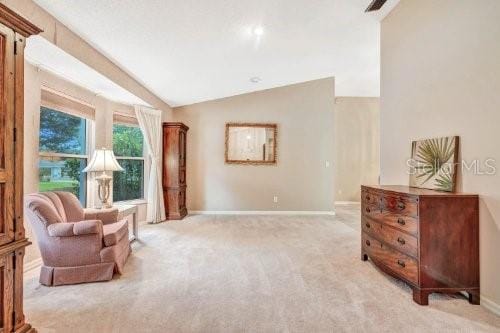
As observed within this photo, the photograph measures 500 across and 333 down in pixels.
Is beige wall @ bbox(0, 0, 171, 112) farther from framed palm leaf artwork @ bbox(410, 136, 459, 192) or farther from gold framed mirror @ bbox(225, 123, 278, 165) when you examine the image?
framed palm leaf artwork @ bbox(410, 136, 459, 192)

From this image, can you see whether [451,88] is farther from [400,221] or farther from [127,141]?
[127,141]

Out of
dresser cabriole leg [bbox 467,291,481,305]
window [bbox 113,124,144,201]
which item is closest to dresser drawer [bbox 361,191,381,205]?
dresser cabriole leg [bbox 467,291,481,305]

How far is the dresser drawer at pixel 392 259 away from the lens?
7.13ft

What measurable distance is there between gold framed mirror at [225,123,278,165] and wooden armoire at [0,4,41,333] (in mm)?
4460

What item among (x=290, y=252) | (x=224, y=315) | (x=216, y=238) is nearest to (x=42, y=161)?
(x=216, y=238)

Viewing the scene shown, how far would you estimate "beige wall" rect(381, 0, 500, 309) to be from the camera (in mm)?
2025

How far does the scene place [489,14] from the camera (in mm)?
2041

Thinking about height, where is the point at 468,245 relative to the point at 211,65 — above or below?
below

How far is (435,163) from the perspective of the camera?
100 inches

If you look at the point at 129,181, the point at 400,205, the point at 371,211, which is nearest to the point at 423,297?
the point at 400,205

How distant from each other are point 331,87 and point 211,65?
304 centimetres

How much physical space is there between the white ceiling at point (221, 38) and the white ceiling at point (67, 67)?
10.9 inches

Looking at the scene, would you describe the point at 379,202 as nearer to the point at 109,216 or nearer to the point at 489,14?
the point at 489,14

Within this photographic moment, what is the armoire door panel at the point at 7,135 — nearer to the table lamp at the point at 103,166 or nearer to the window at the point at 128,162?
the table lamp at the point at 103,166
